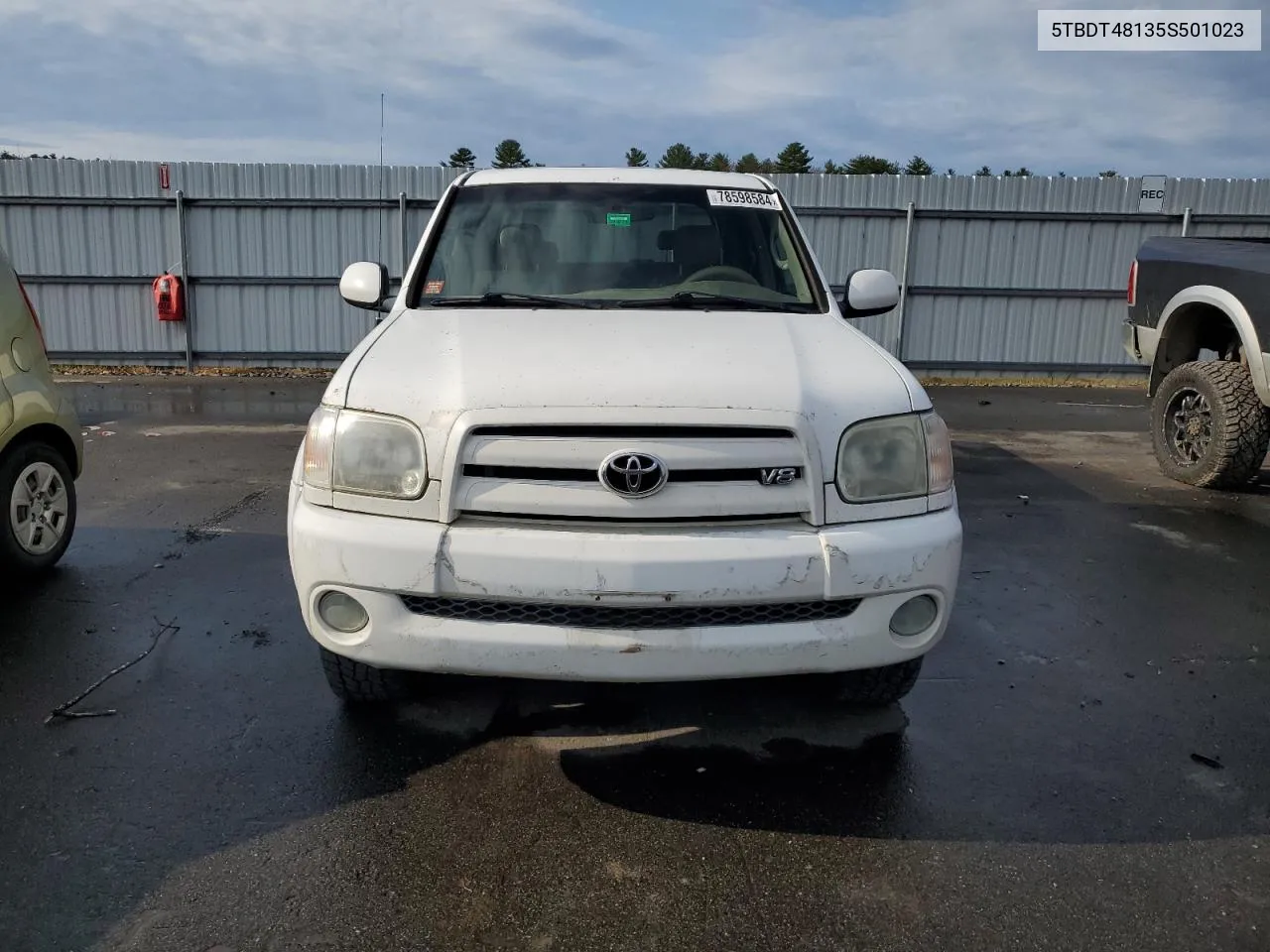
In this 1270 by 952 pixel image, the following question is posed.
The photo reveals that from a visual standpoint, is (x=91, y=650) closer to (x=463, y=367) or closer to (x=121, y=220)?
(x=463, y=367)

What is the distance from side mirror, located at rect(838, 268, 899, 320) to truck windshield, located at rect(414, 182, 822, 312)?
0.81 feet

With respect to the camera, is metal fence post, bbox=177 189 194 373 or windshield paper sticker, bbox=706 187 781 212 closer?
windshield paper sticker, bbox=706 187 781 212

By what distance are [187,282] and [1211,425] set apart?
12085 mm

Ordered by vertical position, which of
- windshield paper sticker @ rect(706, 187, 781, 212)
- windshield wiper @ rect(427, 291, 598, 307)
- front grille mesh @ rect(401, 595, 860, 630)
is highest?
windshield paper sticker @ rect(706, 187, 781, 212)

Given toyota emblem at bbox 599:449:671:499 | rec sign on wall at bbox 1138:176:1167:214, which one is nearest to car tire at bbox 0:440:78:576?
toyota emblem at bbox 599:449:671:499

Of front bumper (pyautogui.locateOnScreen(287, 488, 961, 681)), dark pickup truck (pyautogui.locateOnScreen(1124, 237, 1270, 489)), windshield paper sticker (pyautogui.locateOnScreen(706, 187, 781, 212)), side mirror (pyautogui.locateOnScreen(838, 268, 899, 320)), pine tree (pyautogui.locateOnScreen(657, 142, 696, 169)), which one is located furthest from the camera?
pine tree (pyautogui.locateOnScreen(657, 142, 696, 169))

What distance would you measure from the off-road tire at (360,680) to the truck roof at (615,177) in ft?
7.66

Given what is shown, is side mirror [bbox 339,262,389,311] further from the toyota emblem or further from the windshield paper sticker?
the toyota emblem

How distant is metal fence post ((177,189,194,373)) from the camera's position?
13000 mm

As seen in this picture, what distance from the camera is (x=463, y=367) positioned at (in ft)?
9.57

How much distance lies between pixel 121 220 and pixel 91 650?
439 inches

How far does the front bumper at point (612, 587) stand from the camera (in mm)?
2582

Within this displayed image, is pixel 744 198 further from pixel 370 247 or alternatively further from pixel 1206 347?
pixel 370 247

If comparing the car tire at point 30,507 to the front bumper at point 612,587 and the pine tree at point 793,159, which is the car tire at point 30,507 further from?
the pine tree at point 793,159
